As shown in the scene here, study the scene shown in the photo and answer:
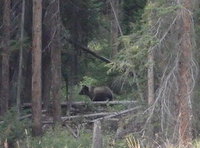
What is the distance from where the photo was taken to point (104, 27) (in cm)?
2969

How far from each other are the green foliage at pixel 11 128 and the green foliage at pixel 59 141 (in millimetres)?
403

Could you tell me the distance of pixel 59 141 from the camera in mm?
20594

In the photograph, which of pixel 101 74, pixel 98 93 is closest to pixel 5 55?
pixel 98 93

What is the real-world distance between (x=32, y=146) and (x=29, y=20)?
747 centimetres

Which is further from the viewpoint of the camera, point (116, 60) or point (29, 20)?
point (29, 20)

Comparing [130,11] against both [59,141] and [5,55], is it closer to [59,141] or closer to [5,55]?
[5,55]

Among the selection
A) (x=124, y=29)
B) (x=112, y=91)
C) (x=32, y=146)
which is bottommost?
(x=32, y=146)

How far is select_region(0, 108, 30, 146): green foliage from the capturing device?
66.4ft

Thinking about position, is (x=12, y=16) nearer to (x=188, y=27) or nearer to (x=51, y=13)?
(x=51, y=13)

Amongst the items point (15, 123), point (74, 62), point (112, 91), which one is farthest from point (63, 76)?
point (15, 123)

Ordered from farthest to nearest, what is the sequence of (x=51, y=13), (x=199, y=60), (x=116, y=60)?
(x=51, y=13), (x=199, y=60), (x=116, y=60)

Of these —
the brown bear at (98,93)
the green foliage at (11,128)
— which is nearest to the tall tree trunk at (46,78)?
the brown bear at (98,93)

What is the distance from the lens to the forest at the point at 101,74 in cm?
1698

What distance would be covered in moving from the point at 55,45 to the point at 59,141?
5343 millimetres
